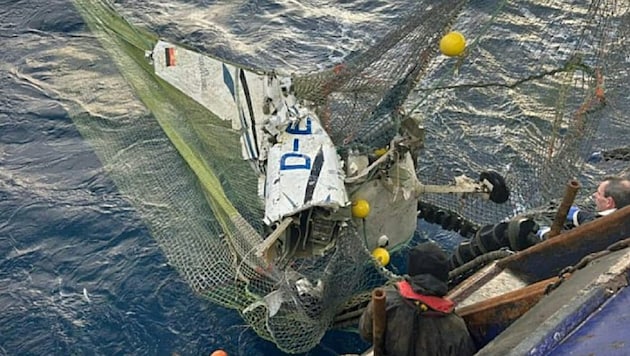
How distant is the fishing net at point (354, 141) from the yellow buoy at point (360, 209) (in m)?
0.27

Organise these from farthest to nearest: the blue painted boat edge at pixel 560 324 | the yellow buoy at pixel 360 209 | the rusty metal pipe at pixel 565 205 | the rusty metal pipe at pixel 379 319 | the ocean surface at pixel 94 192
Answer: the ocean surface at pixel 94 192 < the yellow buoy at pixel 360 209 < the rusty metal pipe at pixel 565 205 < the rusty metal pipe at pixel 379 319 < the blue painted boat edge at pixel 560 324

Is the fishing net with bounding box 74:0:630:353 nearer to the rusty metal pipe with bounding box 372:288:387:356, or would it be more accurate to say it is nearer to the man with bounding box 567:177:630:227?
the man with bounding box 567:177:630:227

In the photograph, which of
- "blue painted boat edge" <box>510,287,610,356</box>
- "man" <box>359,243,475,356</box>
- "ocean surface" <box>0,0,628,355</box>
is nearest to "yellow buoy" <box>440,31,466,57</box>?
"ocean surface" <box>0,0,628,355</box>

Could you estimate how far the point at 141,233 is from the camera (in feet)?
34.7

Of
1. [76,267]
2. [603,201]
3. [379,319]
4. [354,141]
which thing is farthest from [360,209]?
[76,267]

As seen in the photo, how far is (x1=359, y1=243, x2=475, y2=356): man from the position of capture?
4840 mm

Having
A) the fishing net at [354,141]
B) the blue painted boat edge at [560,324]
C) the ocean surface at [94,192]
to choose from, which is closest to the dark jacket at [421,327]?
the blue painted boat edge at [560,324]

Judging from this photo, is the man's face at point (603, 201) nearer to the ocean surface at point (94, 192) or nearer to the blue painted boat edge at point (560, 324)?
the blue painted boat edge at point (560, 324)

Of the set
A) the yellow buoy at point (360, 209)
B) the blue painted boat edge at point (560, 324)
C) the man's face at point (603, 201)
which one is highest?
the blue painted boat edge at point (560, 324)

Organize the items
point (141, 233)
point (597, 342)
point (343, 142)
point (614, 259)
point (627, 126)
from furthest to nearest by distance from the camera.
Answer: point (627, 126) → point (141, 233) → point (343, 142) → point (614, 259) → point (597, 342)

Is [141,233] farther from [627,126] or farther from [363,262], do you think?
[627,126]

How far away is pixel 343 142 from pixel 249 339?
265 cm

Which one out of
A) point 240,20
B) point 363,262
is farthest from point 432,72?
point 363,262

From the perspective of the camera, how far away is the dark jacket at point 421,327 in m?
4.78
